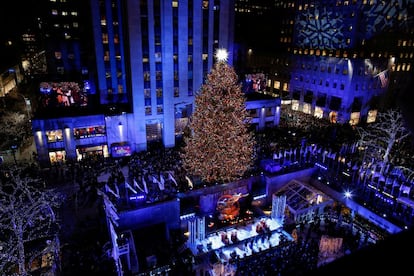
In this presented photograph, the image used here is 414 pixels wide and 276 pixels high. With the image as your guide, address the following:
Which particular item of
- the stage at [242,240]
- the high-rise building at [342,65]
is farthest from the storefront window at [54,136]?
the high-rise building at [342,65]

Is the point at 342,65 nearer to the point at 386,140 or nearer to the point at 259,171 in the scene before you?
the point at 386,140

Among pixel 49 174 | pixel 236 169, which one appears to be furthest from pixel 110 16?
pixel 236 169

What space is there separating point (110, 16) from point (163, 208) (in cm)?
3486

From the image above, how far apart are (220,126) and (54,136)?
19.5 metres

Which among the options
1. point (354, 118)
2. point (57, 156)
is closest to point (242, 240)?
point (57, 156)

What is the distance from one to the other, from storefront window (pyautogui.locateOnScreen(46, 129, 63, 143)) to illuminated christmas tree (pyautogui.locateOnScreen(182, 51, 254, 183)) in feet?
54.3

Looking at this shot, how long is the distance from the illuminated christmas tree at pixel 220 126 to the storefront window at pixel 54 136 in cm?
1656

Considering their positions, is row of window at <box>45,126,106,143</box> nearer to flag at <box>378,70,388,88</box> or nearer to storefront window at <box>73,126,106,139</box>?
storefront window at <box>73,126,106,139</box>

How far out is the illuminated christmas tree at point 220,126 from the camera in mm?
20750

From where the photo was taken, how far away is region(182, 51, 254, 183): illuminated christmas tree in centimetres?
2075

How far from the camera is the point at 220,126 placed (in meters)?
20.8

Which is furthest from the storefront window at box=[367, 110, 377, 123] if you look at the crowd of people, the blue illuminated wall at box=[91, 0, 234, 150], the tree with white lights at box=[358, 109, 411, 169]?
the blue illuminated wall at box=[91, 0, 234, 150]

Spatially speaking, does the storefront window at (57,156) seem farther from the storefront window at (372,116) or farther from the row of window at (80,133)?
the storefront window at (372,116)

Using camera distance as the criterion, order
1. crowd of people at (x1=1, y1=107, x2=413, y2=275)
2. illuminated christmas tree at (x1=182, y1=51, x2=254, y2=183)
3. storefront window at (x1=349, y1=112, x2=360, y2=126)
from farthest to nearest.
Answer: storefront window at (x1=349, y1=112, x2=360, y2=126) < illuminated christmas tree at (x1=182, y1=51, x2=254, y2=183) < crowd of people at (x1=1, y1=107, x2=413, y2=275)
